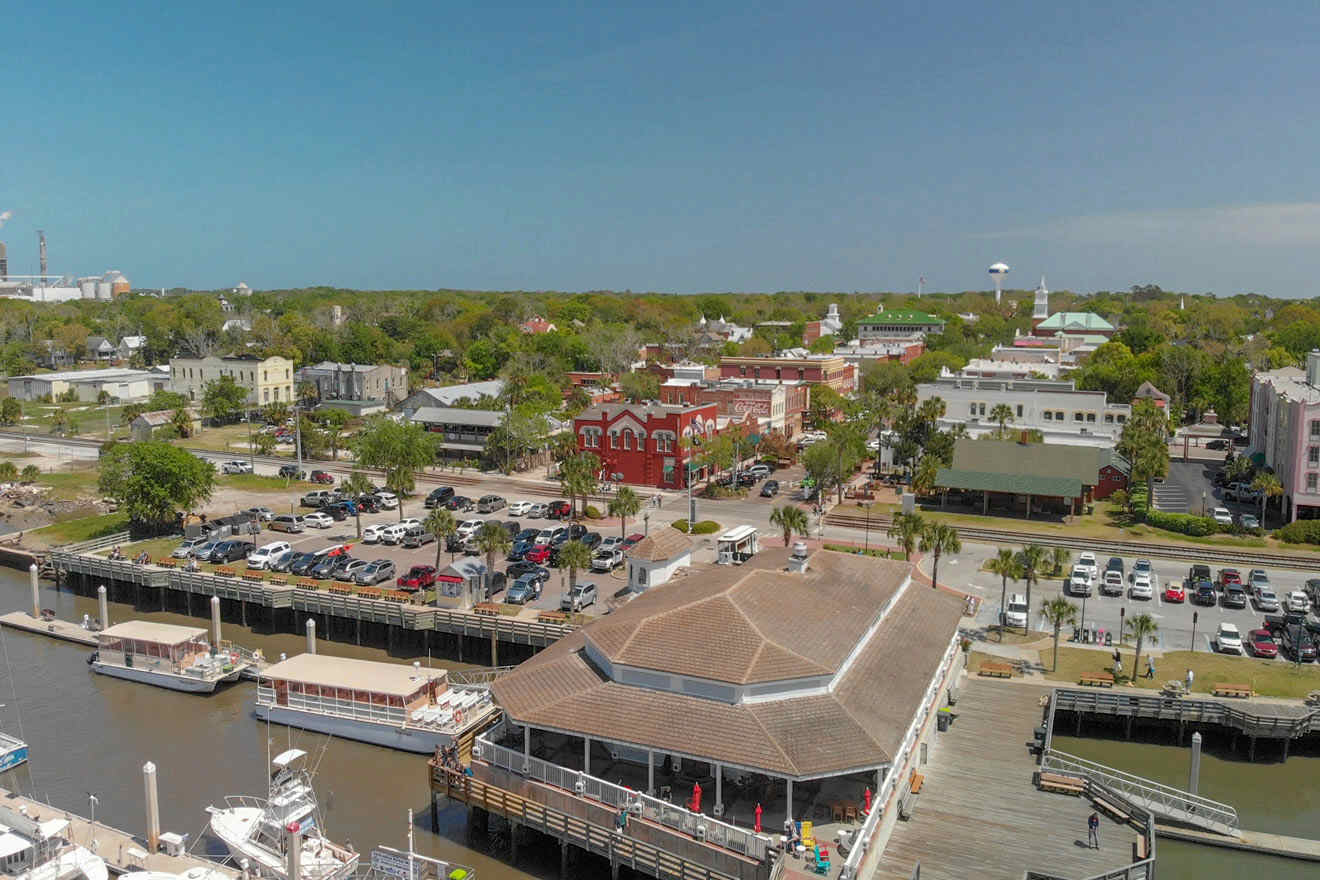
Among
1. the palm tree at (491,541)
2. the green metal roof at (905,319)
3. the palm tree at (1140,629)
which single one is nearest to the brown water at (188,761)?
the palm tree at (491,541)

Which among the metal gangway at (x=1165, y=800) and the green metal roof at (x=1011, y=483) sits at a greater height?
the green metal roof at (x=1011, y=483)

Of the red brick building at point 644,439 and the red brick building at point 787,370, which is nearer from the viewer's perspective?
the red brick building at point 644,439

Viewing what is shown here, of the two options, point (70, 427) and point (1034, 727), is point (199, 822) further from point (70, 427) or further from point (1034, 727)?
point (70, 427)

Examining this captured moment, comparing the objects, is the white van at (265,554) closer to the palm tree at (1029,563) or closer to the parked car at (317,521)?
the parked car at (317,521)

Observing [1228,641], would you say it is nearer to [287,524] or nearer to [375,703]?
[375,703]

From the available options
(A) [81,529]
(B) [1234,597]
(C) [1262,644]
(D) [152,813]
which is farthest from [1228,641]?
(A) [81,529]

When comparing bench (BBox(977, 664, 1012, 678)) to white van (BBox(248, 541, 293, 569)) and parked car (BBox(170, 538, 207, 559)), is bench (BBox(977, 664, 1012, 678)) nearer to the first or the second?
white van (BBox(248, 541, 293, 569))

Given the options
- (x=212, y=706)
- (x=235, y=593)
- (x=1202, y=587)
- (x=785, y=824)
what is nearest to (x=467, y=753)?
(x=785, y=824)

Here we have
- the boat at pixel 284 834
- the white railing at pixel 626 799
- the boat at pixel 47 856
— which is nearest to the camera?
the white railing at pixel 626 799
